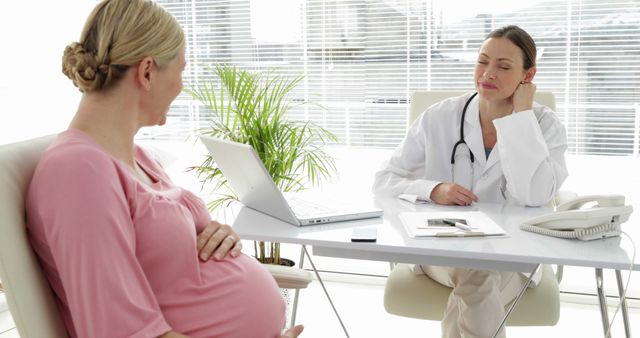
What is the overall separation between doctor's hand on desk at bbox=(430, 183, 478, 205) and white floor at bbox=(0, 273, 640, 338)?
106cm

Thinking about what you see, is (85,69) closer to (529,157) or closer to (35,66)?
(529,157)

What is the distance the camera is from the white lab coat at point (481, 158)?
2.32 metres

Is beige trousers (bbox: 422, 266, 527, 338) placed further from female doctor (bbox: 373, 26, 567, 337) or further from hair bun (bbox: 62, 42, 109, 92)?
hair bun (bbox: 62, 42, 109, 92)

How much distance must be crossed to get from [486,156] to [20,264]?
176cm

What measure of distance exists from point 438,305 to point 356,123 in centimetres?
175

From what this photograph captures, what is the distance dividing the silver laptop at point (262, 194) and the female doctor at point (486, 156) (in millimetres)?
339

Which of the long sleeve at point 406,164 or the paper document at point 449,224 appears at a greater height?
the long sleeve at point 406,164

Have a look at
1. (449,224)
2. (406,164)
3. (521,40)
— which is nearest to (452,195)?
(449,224)

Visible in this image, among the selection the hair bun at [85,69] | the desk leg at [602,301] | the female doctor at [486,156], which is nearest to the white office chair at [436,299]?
the female doctor at [486,156]

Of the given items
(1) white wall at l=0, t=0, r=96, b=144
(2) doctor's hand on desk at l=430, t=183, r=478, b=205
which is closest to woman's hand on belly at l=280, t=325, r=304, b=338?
(2) doctor's hand on desk at l=430, t=183, r=478, b=205

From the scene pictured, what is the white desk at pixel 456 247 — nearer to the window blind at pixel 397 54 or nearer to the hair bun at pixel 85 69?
the hair bun at pixel 85 69

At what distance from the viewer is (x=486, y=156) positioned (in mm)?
2529

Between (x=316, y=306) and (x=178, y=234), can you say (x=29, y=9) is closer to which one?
(x=316, y=306)

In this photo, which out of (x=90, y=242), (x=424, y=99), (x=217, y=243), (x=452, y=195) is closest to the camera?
(x=90, y=242)
